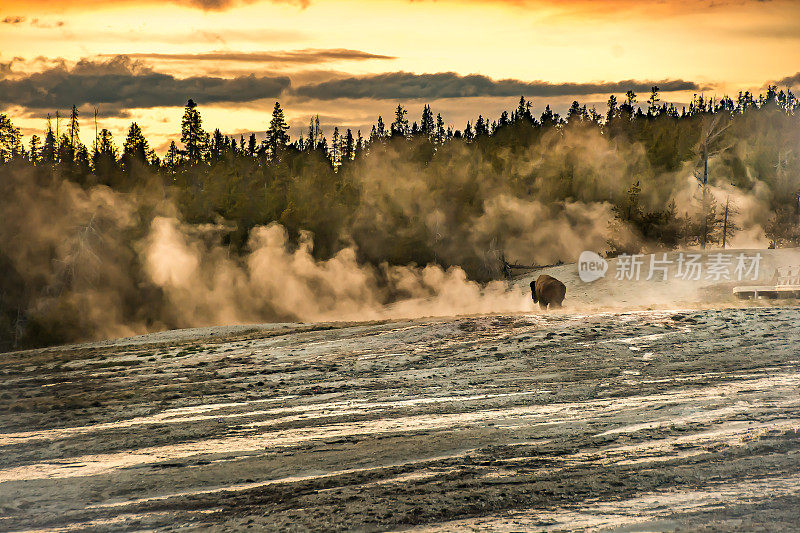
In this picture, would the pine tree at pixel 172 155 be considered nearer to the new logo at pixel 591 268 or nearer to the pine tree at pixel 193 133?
the pine tree at pixel 193 133

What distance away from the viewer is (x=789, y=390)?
13008mm

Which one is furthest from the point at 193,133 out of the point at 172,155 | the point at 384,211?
the point at 384,211

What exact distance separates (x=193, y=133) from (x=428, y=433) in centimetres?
8944

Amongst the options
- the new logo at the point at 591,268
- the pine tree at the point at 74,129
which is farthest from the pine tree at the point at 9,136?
the new logo at the point at 591,268

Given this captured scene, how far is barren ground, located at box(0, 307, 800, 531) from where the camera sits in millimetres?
8359

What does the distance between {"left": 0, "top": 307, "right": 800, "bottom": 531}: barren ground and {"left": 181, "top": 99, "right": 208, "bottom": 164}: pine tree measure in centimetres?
7839

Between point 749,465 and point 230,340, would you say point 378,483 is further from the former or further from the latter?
point 230,340

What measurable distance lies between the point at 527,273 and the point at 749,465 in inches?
1657

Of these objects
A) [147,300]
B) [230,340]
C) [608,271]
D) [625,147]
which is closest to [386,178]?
[625,147]

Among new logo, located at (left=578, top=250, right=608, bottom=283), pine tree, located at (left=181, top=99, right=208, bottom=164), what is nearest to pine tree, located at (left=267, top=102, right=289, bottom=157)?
pine tree, located at (left=181, top=99, right=208, bottom=164)

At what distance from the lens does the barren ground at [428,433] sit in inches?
329

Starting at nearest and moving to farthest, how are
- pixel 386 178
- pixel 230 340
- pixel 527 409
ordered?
1. pixel 527 409
2. pixel 230 340
3. pixel 386 178

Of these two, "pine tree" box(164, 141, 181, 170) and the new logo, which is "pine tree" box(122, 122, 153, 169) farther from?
the new logo

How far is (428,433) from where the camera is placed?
Answer: 11289mm
